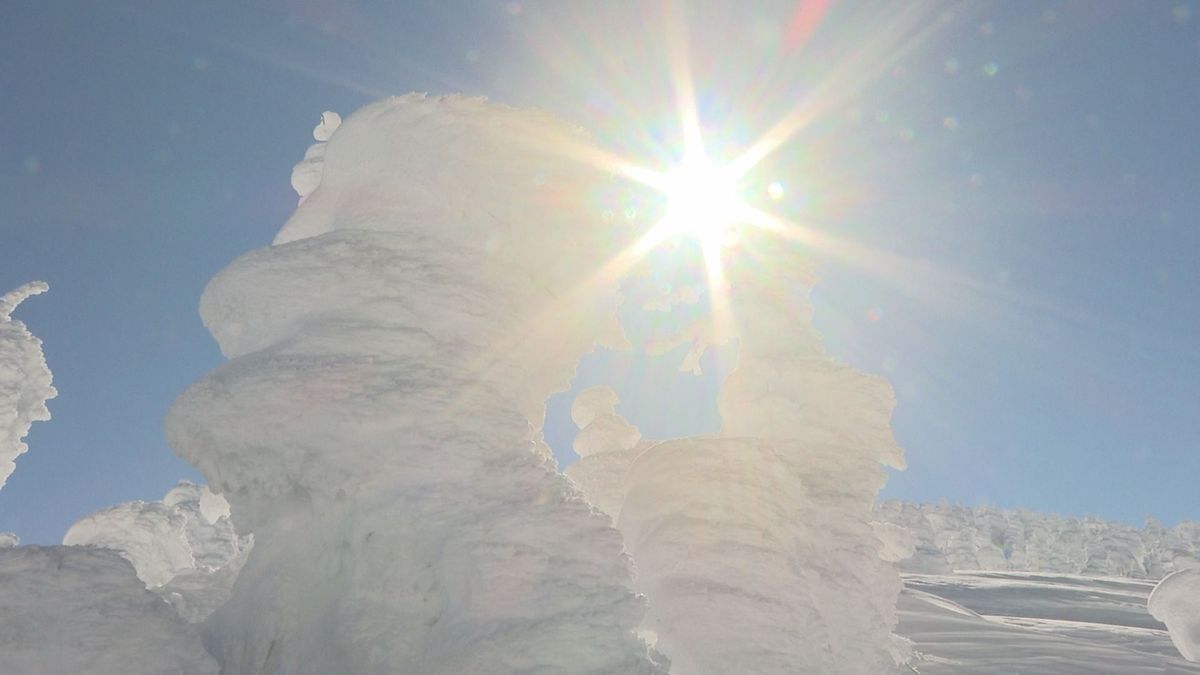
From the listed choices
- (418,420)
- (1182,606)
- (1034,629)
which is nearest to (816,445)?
(418,420)

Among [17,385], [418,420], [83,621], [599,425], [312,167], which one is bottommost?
[83,621]

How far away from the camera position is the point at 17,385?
12.0 metres

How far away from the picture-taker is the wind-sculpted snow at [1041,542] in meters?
68.5

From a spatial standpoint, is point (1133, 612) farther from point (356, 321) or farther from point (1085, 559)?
point (1085, 559)

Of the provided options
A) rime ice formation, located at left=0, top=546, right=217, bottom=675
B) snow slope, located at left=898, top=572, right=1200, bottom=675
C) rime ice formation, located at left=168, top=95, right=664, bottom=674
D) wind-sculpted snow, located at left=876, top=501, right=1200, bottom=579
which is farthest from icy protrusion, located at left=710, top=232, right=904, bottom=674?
wind-sculpted snow, located at left=876, top=501, right=1200, bottom=579

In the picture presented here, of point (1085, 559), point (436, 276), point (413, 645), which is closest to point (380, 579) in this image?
point (413, 645)

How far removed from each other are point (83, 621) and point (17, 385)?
9.29 m

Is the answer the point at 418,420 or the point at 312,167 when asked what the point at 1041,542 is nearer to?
the point at 312,167

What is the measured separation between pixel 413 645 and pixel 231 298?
3.59 m

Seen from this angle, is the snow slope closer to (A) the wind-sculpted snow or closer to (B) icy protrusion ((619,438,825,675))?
(B) icy protrusion ((619,438,825,675))

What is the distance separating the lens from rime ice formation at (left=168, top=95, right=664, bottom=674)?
15.6 feet

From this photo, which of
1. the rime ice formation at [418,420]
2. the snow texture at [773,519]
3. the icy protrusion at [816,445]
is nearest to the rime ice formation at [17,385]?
the rime ice formation at [418,420]

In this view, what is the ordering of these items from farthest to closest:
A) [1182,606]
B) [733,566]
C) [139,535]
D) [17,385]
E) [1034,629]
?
[1034,629]
[1182,606]
[139,535]
[17,385]
[733,566]

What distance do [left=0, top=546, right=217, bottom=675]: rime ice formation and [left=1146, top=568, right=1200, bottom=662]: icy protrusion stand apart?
19.0m
